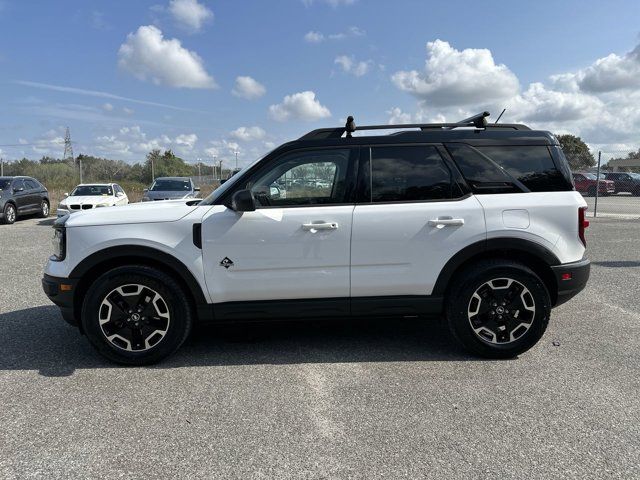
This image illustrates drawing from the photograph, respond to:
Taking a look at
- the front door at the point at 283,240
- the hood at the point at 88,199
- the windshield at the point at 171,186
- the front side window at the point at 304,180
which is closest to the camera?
the front door at the point at 283,240

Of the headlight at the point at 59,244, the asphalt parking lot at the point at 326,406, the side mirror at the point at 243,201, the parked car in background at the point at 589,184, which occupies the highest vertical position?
the parked car in background at the point at 589,184

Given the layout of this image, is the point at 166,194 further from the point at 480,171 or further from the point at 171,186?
the point at 480,171

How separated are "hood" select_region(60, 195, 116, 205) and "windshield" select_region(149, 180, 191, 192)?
60.6 inches

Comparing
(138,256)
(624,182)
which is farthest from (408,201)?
(624,182)

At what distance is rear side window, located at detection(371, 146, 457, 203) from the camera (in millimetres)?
3943

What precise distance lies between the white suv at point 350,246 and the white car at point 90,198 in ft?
37.3

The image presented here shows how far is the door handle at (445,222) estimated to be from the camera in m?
3.83

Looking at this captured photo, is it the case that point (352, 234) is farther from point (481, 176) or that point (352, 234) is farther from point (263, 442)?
point (263, 442)

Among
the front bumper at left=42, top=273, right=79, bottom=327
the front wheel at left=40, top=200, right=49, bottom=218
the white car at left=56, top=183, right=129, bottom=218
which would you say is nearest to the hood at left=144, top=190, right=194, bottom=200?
the white car at left=56, top=183, right=129, bottom=218

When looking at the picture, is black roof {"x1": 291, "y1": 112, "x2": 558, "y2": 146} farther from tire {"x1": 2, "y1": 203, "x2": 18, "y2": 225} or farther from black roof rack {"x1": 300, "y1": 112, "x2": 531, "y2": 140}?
tire {"x1": 2, "y1": 203, "x2": 18, "y2": 225}

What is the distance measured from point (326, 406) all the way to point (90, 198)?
46.9 feet

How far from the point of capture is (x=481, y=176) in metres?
3.97

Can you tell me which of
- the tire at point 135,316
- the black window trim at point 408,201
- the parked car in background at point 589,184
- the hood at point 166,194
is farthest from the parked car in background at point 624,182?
the tire at point 135,316

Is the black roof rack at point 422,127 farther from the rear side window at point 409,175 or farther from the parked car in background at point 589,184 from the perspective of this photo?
the parked car in background at point 589,184
